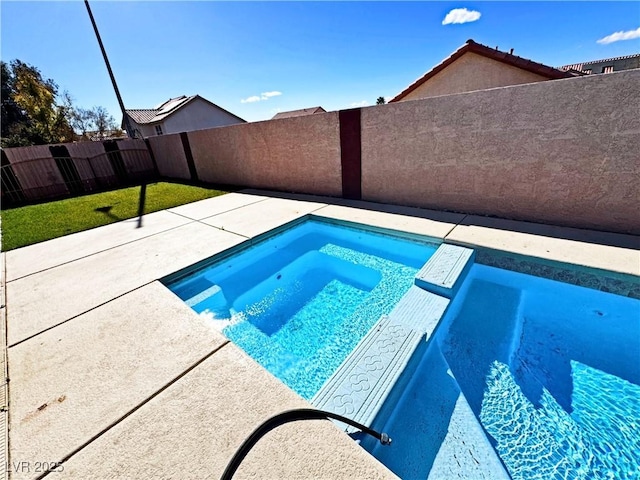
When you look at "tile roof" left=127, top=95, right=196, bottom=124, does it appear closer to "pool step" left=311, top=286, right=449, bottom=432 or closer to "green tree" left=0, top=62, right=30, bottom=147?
"green tree" left=0, top=62, right=30, bottom=147

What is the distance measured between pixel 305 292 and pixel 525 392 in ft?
7.59

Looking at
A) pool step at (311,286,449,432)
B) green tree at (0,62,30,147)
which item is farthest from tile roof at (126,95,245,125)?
pool step at (311,286,449,432)

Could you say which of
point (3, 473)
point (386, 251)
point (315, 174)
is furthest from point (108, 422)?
point (315, 174)

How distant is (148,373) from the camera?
1.69 metres

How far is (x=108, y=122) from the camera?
110ft

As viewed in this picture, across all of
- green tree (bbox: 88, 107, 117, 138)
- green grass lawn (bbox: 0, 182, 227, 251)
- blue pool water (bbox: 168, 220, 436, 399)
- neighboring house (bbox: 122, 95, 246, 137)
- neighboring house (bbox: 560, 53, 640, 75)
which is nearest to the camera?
blue pool water (bbox: 168, 220, 436, 399)

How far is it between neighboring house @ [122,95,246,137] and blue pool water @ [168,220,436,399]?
21308mm

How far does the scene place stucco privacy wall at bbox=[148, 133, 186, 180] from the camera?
10.00 meters

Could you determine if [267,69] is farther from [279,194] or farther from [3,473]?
[3,473]

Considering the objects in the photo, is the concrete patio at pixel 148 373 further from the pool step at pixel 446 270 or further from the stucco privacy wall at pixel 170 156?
the stucco privacy wall at pixel 170 156

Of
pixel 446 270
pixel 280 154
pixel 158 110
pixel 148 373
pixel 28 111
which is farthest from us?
pixel 158 110

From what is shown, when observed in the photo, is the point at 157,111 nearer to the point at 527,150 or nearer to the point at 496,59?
the point at 496,59

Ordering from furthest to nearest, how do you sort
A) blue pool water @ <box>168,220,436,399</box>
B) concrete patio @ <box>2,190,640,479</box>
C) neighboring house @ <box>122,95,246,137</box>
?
neighboring house @ <box>122,95,246,137</box>, blue pool water @ <box>168,220,436,399</box>, concrete patio @ <box>2,190,640,479</box>

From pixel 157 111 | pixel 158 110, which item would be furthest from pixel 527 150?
pixel 158 110
